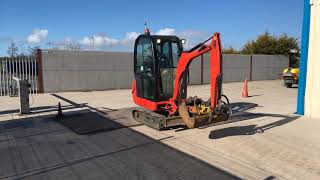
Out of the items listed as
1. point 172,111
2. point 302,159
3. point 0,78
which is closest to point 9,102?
point 0,78

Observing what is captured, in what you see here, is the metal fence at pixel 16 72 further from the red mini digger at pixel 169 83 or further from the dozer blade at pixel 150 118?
the red mini digger at pixel 169 83

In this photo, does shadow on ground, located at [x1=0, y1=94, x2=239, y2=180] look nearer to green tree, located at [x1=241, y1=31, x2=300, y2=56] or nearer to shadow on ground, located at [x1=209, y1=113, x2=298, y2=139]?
shadow on ground, located at [x1=209, y1=113, x2=298, y2=139]

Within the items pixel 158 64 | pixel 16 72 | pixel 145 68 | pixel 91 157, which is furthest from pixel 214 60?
pixel 16 72

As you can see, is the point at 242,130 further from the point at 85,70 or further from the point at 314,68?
the point at 85,70

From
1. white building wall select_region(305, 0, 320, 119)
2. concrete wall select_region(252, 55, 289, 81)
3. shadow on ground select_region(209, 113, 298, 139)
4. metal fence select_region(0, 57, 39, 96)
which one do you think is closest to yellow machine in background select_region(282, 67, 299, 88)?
concrete wall select_region(252, 55, 289, 81)

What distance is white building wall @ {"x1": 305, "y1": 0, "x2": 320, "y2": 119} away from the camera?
400 inches

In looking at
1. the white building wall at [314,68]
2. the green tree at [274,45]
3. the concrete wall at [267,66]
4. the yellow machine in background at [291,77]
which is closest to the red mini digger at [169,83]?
the white building wall at [314,68]

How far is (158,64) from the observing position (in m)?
8.67

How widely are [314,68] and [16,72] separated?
15202 millimetres

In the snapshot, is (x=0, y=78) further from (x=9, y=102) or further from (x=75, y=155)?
(x=75, y=155)

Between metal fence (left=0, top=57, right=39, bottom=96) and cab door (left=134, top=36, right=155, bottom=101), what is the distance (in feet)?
34.2

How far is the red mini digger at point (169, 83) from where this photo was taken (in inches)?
296

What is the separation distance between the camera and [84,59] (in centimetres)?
1991

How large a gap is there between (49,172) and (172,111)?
3941 millimetres
